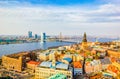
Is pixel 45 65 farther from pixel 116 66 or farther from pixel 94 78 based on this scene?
pixel 116 66

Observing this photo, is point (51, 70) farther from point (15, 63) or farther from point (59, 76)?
point (15, 63)

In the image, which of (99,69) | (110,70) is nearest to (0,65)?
(99,69)

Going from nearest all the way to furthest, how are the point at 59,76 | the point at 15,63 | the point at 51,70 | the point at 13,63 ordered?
the point at 59,76
the point at 51,70
the point at 15,63
the point at 13,63

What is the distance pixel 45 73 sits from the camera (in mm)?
12758

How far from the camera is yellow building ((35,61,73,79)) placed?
12211 mm

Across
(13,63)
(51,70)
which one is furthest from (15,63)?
(51,70)

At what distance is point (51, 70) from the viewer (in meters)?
12.6

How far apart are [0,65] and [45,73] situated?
611 cm

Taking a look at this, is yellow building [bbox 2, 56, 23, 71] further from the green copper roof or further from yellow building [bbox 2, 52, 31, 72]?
the green copper roof

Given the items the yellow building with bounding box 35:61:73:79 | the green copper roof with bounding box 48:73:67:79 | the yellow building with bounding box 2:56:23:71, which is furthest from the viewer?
the yellow building with bounding box 2:56:23:71

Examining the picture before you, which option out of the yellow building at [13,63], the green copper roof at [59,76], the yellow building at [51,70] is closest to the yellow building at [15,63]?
the yellow building at [13,63]

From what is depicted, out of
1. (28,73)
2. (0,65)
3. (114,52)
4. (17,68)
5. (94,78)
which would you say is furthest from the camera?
(114,52)

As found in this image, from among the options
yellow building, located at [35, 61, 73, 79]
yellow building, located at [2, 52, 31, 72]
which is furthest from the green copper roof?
yellow building, located at [2, 52, 31, 72]

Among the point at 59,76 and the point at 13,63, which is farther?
the point at 13,63
